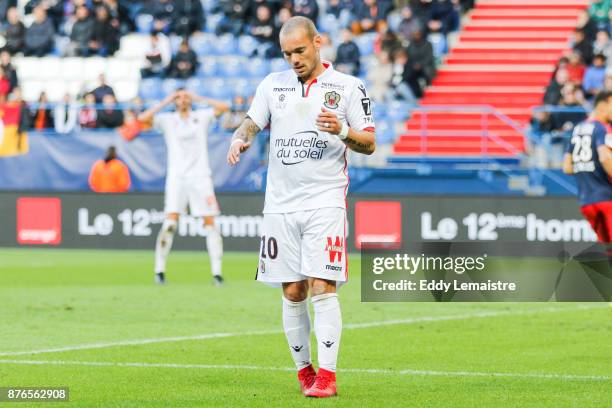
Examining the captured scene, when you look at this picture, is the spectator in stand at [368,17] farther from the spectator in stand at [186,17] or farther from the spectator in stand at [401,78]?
the spectator in stand at [186,17]

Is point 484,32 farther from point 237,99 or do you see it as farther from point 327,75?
point 327,75

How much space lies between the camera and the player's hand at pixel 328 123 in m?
8.23

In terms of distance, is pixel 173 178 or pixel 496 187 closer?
pixel 173 178

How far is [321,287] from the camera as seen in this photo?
8.63 m

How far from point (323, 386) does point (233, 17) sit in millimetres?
22306

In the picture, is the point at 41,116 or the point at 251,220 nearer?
the point at 251,220

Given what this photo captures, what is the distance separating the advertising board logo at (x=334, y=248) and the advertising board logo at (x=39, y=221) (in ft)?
54.3

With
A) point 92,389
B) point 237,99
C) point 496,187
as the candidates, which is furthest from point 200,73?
point 92,389

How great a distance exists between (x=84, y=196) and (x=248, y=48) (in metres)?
6.44

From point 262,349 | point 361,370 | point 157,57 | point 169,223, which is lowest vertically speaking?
point 262,349

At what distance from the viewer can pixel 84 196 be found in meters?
24.7

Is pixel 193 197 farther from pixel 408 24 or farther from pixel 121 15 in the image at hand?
pixel 121 15

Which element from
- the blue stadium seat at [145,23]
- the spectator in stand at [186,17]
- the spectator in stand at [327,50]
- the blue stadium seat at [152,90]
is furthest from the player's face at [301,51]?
the blue stadium seat at [145,23]

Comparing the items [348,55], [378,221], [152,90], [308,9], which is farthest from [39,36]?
[378,221]
